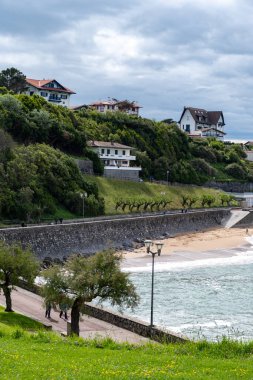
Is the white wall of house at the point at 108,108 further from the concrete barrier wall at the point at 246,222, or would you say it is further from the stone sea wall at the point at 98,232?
the stone sea wall at the point at 98,232

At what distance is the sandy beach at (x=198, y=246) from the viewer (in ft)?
193

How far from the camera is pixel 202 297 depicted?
41.3 meters

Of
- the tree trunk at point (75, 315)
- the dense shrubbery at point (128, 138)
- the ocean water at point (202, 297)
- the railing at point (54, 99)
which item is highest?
the railing at point (54, 99)

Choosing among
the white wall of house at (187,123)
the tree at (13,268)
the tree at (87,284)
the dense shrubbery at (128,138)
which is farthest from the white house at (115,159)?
the white wall of house at (187,123)

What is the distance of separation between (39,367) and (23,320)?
14.5m

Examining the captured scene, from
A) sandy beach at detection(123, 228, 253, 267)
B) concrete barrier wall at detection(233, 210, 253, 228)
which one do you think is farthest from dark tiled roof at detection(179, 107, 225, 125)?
sandy beach at detection(123, 228, 253, 267)

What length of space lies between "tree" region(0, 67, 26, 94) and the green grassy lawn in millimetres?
94726

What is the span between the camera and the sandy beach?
193ft

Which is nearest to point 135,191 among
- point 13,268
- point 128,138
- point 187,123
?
point 128,138

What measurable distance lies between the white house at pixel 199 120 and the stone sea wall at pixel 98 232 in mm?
85536

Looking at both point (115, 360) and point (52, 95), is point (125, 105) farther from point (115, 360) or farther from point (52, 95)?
point (115, 360)

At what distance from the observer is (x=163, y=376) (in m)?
13.2

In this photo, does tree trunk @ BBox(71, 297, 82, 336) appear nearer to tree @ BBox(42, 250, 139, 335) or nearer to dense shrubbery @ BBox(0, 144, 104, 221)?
tree @ BBox(42, 250, 139, 335)

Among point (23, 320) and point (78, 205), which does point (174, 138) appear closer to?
point (78, 205)
